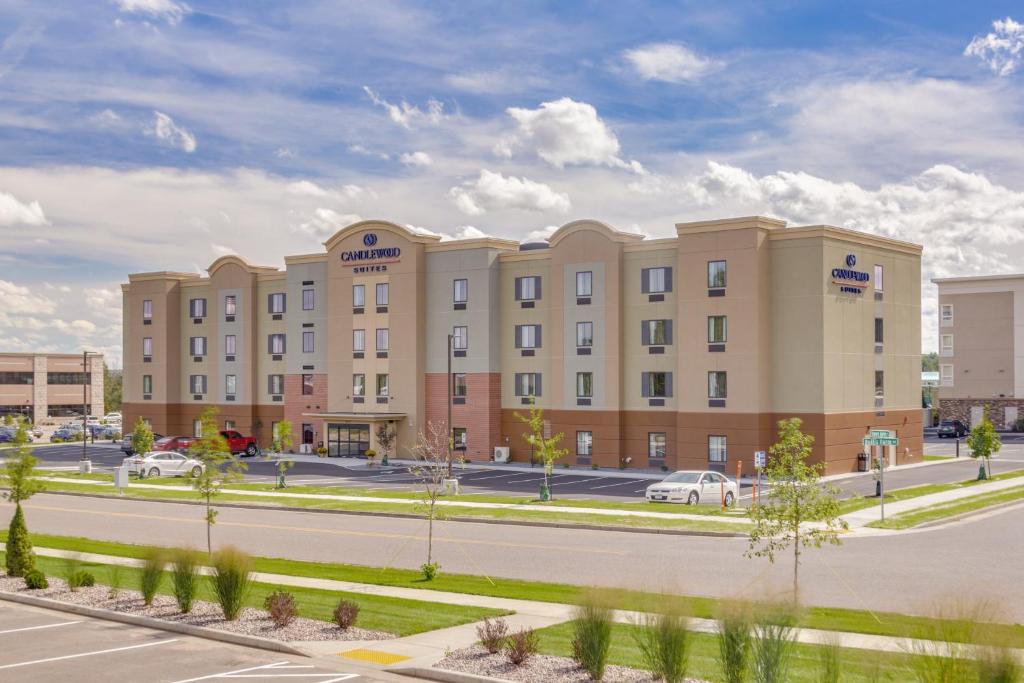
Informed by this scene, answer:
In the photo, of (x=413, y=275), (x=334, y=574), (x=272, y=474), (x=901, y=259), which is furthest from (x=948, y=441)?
(x=334, y=574)

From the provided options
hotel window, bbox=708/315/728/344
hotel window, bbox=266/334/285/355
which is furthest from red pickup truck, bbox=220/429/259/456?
hotel window, bbox=708/315/728/344

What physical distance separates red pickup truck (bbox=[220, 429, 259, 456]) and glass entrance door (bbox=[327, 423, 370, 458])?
6385 mm

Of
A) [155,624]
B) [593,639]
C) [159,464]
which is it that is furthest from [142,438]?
[593,639]

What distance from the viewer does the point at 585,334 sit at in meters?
60.5

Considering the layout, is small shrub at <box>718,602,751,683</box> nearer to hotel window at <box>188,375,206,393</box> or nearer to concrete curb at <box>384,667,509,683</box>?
concrete curb at <box>384,667,509,683</box>

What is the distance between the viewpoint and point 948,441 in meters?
85.8

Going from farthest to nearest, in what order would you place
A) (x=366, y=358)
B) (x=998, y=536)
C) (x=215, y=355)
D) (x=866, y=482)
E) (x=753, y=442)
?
(x=215, y=355), (x=366, y=358), (x=753, y=442), (x=866, y=482), (x=998, y=536)

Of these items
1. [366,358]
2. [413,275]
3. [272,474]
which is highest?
[413,275]

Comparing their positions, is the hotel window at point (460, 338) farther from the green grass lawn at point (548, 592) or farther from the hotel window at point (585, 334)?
the green grass lawn at point (548, 592)

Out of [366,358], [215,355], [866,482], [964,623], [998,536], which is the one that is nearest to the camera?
[964,623]

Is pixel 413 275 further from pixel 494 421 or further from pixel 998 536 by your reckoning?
pixel 998 536

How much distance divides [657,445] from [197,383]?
40.7 metres

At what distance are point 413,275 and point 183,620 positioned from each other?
48.0 meters

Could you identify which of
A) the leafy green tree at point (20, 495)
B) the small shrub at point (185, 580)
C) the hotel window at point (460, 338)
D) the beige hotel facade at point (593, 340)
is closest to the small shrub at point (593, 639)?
the small shrub at point (185, 580)
